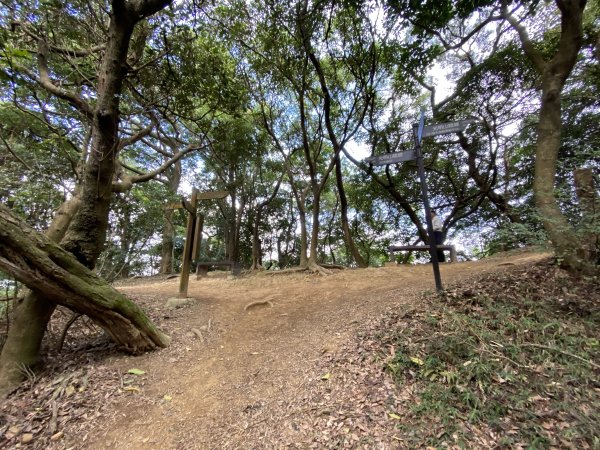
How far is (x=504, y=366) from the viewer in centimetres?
260

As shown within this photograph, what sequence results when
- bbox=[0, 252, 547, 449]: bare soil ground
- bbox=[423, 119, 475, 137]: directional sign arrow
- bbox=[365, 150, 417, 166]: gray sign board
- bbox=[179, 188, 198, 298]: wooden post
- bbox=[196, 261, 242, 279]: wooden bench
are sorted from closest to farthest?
bbox=[0, 252, 547, 449]: bare soil ground
bbox=[423, 119, 475, 137]: directional sign arrow
bbox=[365, 150, 417, 166]: gray sign board
bbox=[179, 188, 198, 298]: wooden post
bbox=[196, 261, 242, 279]: wooden bench

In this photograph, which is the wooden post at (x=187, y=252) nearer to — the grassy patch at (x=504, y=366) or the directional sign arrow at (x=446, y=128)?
the grassy patch at (x=504, y=366)

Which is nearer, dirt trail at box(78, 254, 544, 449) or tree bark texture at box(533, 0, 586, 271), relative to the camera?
dirt trail at box(78, 254, 544, 449)

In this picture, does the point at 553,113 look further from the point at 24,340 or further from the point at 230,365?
the point at 24,340

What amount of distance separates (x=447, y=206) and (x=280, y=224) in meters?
9.91

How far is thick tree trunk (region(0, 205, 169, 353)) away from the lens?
290cm

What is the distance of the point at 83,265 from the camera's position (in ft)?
11.3

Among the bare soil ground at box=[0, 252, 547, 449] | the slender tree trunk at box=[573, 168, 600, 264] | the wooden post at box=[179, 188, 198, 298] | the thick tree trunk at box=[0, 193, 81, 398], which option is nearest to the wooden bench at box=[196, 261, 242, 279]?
the wooden post at box=[179, 188, 198, 298]

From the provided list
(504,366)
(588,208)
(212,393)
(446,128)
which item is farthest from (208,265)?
(588,208)

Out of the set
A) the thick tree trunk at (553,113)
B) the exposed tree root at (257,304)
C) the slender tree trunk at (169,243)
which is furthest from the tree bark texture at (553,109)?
the slender tree trunk at (169,243)

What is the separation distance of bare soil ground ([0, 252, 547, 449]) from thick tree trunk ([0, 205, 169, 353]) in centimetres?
39

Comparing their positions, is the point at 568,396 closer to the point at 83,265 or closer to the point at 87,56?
the point at 83,265

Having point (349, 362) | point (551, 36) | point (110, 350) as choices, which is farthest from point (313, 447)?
Result: point (551, 36)

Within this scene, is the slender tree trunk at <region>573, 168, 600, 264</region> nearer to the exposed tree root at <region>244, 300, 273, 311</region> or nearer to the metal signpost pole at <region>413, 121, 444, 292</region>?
the metal signpost pole at <region>413, 121, 444, 292</region>
